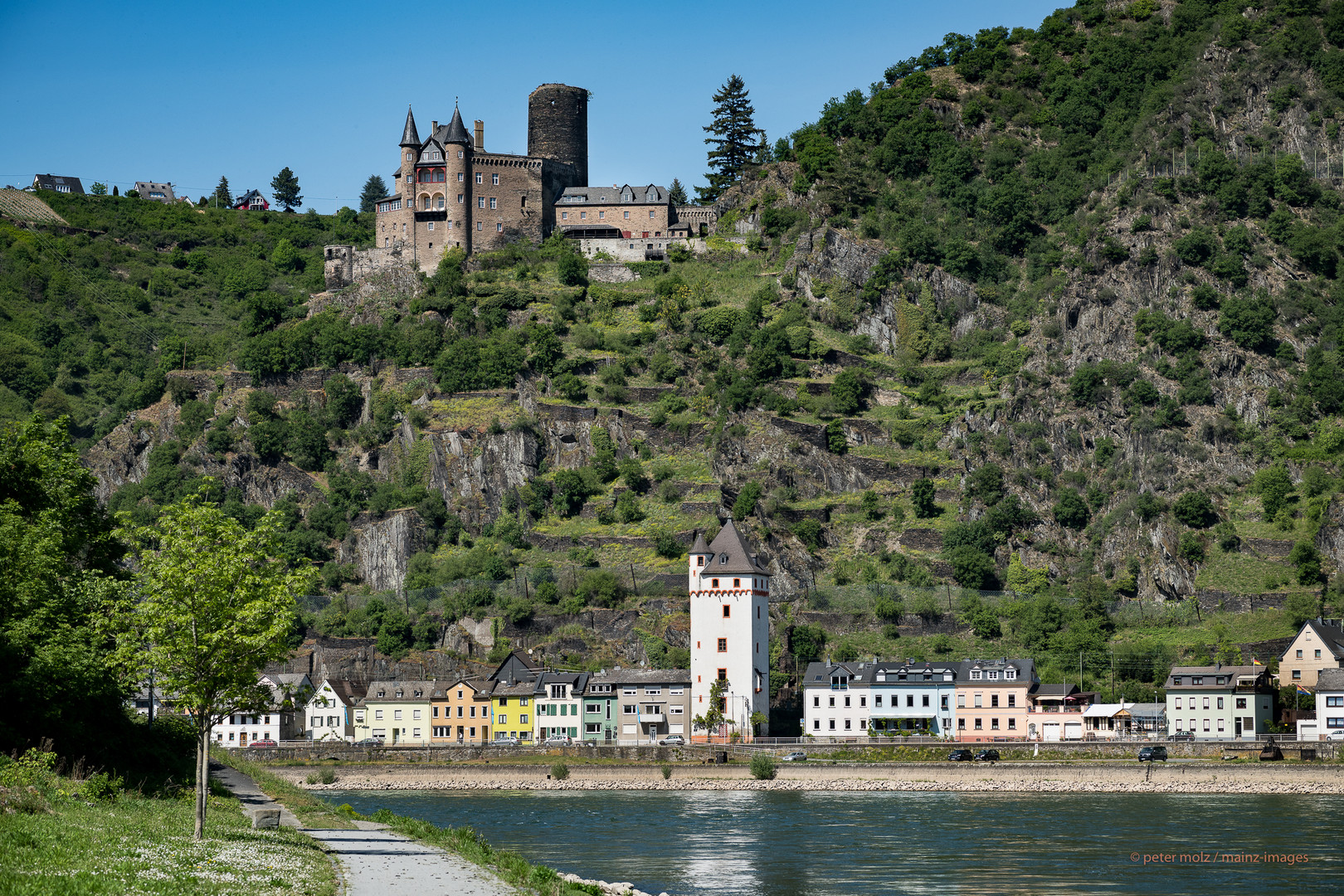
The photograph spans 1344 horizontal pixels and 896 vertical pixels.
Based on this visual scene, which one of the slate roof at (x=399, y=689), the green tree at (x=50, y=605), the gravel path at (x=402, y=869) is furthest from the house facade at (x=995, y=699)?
the gravel path at (x=402, y=869)

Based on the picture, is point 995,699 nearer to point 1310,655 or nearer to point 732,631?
point 732,631

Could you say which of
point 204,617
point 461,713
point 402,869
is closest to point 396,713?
point 461,713

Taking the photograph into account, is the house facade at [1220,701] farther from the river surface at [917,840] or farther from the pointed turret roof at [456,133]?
the pointed turret roof at [456,133]

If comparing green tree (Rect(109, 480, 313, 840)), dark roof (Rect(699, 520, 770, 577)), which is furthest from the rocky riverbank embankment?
green tree (Rect(109, 480, 313, 840))

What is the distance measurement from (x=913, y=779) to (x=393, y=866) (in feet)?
175

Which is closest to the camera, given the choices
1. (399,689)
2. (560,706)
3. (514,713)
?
(560,706)

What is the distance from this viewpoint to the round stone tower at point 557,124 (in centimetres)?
16212

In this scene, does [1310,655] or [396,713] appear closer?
[1310,655]

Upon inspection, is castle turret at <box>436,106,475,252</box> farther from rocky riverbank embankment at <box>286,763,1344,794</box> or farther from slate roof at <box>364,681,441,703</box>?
rocky riverbank embankment at <box>286,763,1344,794</box>

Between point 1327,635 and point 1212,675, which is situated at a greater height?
point 1327,635

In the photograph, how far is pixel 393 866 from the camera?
1318 inches

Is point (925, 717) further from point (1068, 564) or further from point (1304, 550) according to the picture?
point (1304, 550)

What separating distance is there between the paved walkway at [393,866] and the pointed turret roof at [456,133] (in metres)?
112

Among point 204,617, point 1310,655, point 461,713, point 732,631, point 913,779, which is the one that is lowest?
point 913,779
